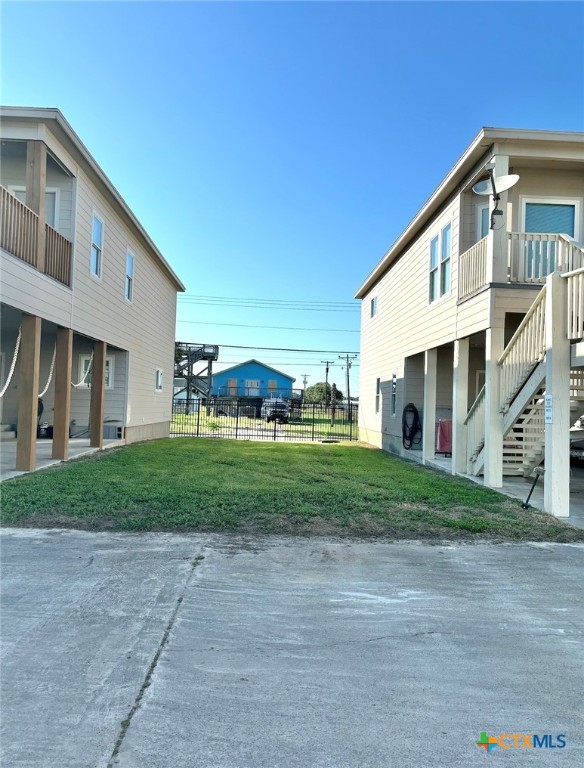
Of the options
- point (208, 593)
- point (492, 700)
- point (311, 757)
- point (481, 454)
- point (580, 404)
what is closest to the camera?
point (311, 757)

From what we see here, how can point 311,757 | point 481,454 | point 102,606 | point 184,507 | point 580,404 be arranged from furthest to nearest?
1. point 481,454
2. point 580,404
3. point 184,507
4. point 102,606
5. point 311,757

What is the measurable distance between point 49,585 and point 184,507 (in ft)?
7.63

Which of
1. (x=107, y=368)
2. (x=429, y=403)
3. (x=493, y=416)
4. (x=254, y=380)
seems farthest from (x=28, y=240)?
(x=254, y=380)

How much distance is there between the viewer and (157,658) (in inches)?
109

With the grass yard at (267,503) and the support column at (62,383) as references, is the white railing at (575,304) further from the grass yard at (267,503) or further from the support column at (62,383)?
the support column at (62,383)

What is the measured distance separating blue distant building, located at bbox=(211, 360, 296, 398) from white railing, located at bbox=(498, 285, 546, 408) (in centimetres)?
5083

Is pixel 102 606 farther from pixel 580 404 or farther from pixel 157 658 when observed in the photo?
pixel 580 404

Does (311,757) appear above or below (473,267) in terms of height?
below

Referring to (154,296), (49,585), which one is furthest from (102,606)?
(154,296)

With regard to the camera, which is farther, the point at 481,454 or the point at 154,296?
the point at 154,296

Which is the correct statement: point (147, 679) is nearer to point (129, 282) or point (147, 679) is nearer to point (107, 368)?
point (107, 368)

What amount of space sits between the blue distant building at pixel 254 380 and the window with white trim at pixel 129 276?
4481 centimetres

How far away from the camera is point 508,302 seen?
27.0 ft

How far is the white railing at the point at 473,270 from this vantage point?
8.69 metres
